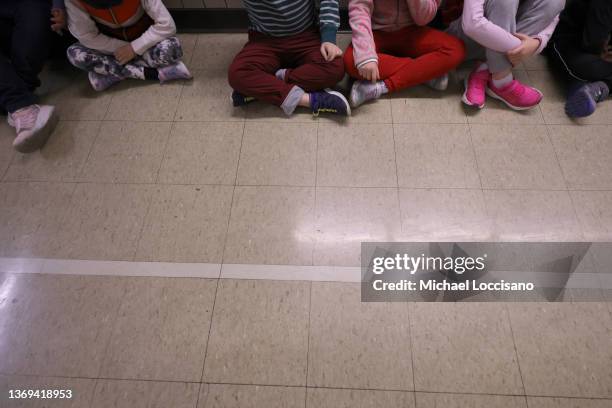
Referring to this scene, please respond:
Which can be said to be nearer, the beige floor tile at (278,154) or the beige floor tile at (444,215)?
the beige floor tile at (444,215)

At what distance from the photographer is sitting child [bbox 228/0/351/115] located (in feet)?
4.15

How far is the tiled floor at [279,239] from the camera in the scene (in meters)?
0.93

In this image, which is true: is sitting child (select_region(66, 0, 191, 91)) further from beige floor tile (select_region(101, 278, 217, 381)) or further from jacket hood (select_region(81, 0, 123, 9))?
beige floor tile (select_region(101, 278, 217, 381))

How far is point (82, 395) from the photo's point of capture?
94 centimetres

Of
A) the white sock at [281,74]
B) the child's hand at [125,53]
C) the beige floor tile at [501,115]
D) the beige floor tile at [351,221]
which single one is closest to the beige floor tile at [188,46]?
the child's hand at [125,53]

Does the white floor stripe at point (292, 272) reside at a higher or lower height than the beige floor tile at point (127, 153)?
lower

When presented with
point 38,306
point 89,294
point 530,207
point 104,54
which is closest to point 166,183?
point 89,294

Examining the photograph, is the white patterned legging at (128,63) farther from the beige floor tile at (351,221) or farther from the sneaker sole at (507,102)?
the sneaker sole at (507,102)

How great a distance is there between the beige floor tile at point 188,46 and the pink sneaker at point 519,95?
1.33 m

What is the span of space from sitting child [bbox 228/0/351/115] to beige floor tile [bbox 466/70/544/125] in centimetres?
52

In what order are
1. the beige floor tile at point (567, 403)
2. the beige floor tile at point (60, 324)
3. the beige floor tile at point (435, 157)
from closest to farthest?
the beige floor tile at point (567, 403) → the beige floor tile at point (60, 324) → the beige floor tile at point (435, 157)

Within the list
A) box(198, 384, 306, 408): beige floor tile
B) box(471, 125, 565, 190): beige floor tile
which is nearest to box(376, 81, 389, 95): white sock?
box(471, 125, 565, 190): beige floor tile

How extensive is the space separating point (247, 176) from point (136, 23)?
2.63ft

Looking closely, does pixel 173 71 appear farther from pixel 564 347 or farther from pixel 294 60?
pixel 564 347
